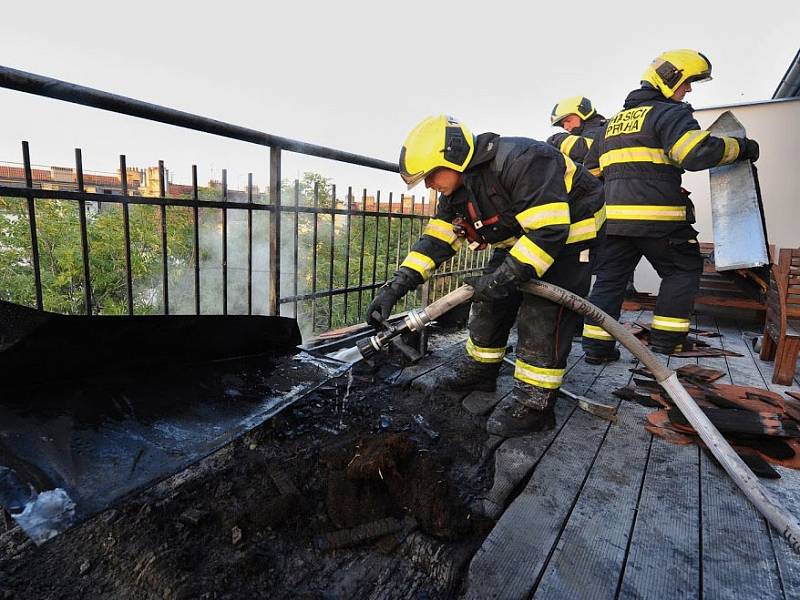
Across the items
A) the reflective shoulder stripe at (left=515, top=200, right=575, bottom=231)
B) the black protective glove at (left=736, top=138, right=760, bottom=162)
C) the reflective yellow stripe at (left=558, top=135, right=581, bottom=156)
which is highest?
the reflective yellow stripe at (left=558, top=135, right=581, bottom=156)

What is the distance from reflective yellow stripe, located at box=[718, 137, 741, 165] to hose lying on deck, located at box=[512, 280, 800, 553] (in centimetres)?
195

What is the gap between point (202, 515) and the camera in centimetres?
160

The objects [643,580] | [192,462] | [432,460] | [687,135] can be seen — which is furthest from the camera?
[687,135]

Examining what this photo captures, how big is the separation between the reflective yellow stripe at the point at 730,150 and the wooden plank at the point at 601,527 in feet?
7.14

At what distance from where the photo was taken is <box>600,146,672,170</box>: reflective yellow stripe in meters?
3.40

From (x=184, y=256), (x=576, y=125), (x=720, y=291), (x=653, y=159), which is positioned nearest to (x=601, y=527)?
(x=653, y=159)

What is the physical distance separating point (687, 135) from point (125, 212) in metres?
3.56

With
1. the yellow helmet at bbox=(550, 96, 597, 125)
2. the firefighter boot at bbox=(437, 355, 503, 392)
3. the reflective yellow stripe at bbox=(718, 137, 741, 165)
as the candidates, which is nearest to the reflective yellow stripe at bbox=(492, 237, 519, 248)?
the firefighter boot at bbox=(437, 355, 503, 392)

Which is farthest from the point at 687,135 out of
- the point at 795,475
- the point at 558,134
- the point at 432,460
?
the point at 432,460

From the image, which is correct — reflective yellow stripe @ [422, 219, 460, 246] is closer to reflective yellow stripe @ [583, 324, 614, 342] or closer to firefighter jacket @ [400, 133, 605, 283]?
firefighter jacket @ [400, 133, 605, 283]

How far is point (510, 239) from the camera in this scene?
263cm

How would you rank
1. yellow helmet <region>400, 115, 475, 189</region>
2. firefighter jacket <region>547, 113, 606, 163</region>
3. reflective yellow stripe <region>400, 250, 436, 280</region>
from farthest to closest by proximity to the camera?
1. firefighter jacket <region>547, 113, 606, 163</region>
2. reflective yellow stripe <region>400, 250, 436, 280</region>
3. yellow helmet <region>400, 115, 475, 189</region>

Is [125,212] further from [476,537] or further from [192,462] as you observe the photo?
[476,537]

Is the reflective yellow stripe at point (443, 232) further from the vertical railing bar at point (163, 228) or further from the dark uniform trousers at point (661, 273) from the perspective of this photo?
the dark uniform trousers at point (661, 273)
